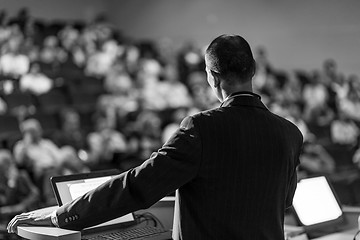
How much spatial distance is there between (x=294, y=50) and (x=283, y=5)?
0.77 m

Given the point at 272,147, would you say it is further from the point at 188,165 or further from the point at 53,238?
the point at 53,238

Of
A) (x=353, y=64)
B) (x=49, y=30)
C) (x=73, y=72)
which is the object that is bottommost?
(x=353, y=64)

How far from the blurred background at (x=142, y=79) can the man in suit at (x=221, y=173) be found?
336cm

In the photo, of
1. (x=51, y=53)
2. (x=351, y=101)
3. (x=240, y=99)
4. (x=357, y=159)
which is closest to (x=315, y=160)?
(x=357, y=159)

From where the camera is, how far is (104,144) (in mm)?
7105

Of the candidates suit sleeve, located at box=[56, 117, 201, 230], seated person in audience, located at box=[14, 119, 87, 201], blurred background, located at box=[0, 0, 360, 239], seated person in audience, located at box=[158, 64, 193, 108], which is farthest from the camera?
seated person in audience, located at box=[158, 64, 193, 108]

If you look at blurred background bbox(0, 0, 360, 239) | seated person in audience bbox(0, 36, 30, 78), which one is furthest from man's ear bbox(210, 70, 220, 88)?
seated person in audience bbox(0, 36, 30, 78)

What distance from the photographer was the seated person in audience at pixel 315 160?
22.7ft

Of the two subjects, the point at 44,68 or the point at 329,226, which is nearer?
the point at 329,226

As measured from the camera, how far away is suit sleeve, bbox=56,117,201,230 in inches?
60.9

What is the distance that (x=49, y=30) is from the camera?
402 inches

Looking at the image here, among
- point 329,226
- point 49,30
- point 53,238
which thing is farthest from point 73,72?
point 53,238

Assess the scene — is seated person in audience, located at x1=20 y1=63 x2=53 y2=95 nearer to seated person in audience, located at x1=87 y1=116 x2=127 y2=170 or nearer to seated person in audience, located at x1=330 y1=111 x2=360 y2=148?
seated person in audience, located at x1=87 y1=116 x2=127 y2=170

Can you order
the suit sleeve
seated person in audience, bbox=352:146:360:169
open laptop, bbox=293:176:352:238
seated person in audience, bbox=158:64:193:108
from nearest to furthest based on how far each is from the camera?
the suit sleeve, open laptop, bbox=293:176:352:238, seated person in audience, bbox=352:146:360:169, seated person in audience, bbox=158:64:193:108
